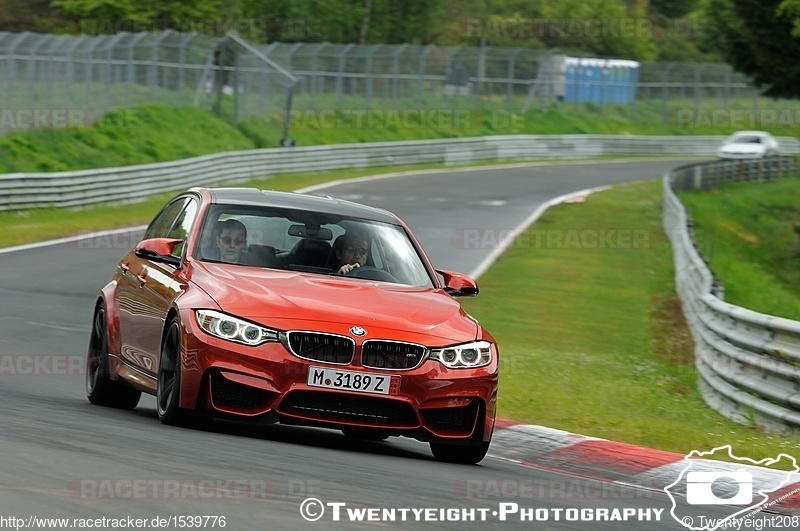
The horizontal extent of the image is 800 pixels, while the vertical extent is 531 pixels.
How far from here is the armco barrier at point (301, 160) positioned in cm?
2883

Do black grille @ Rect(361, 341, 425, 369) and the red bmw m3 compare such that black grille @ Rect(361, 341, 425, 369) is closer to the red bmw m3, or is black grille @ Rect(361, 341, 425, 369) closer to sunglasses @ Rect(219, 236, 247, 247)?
the red bmw m3

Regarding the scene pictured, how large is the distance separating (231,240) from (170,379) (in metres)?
1.12

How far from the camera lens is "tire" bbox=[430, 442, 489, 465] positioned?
8289mm

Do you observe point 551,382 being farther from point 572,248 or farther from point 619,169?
point 619,169

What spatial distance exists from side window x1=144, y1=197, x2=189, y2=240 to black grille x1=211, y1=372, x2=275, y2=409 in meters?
2.08

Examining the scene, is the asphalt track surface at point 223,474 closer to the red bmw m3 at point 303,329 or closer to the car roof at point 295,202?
the red bmw m3 at point 303,329

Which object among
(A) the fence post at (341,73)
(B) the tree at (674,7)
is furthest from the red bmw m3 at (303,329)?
(B) the tree at (674,7)

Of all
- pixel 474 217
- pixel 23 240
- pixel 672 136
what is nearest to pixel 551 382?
pixel 23 240

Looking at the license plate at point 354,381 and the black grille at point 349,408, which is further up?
the license plate at point 354,381

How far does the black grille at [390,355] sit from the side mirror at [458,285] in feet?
4.35

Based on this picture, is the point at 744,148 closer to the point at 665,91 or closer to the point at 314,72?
the point at 665,91

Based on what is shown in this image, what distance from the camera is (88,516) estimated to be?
16.3ft

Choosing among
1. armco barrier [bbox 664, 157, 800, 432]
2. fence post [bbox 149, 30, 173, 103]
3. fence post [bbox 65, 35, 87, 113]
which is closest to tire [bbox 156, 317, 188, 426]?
armco barrier [bbox 664, 157, 800, 432]

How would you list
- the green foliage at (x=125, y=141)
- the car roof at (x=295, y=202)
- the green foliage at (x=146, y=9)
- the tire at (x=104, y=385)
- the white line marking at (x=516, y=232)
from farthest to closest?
the green foliage at (x=146, y=9)
the green foliage at (x=125, y=141)
the white line marking at (x=516, y=232)
the tire at (x=104, y=385)
the car roof at (x=295, y=202)
